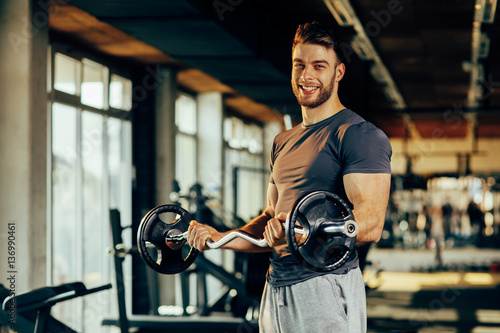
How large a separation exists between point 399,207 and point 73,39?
8585 millimetres

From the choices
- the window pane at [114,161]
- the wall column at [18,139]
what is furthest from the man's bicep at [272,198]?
the window pane at [114,161]

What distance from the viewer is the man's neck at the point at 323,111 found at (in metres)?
1.67

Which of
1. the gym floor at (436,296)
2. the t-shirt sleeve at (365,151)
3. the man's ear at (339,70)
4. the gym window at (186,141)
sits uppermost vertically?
the gym window at (186,141)

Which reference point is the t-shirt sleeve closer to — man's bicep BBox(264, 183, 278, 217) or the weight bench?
man's bicep BBox(264, 183, 278, 217)

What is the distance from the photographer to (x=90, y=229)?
6.79m

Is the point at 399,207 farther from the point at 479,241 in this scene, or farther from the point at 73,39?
the point at 73,39

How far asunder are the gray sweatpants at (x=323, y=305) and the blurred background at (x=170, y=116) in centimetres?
156

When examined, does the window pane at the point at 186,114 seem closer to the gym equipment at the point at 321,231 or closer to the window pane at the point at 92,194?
the window pane at the point at 92,194

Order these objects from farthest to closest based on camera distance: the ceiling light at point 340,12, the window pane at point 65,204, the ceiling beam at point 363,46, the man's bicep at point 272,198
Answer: the window pane at point 65,204 → the ceiling beam at point 363,46 → the ceiling light at point 340,12 → the man's bicep at point 272,198

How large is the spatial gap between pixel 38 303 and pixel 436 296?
23.2ft

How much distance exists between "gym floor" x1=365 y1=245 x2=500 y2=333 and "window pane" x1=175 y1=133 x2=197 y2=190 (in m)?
2.94

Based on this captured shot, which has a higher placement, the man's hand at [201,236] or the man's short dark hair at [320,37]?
the man's short dark hair at [320,37]

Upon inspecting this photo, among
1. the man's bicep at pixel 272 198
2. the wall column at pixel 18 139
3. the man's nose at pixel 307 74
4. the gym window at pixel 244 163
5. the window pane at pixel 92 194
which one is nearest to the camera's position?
the man's nose at pixel 307 74

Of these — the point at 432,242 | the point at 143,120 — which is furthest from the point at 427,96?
the point at 143,120
